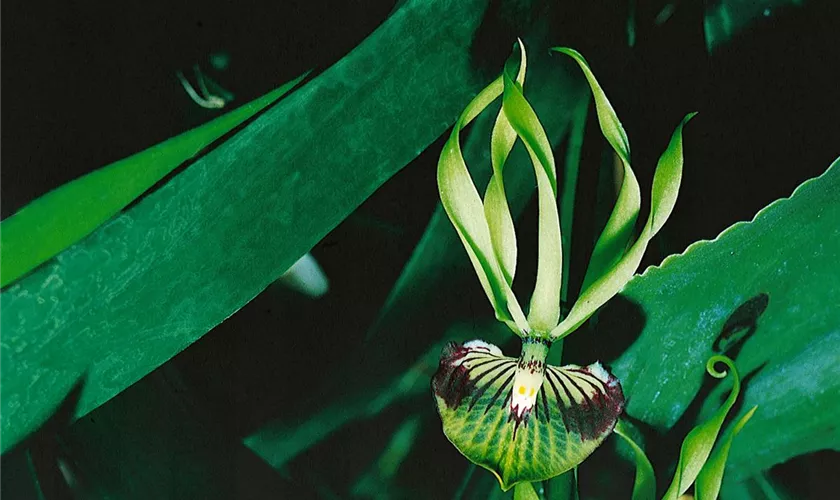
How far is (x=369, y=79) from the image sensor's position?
77 centimetres

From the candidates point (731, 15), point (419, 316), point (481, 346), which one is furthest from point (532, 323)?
point (731, 15)

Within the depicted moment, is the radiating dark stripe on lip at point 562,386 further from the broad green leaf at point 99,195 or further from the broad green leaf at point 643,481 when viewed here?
the broad green leaf at point 99,195

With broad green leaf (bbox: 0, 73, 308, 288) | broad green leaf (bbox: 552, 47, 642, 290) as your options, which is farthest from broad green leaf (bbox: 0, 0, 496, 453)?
broad green leaf (bbox: 552, 47, 642, 290)

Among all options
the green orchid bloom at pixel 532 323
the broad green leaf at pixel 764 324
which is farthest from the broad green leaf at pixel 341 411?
the broad green leaf at pixel 764 324

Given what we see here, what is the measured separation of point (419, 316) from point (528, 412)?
18 centimetres

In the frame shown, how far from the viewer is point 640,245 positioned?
0.67 meters

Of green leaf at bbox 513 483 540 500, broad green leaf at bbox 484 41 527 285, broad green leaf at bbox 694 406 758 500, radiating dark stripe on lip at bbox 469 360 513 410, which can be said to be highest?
broad green leaf at bbox 484 41 527 285

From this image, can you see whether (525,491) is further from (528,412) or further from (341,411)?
(341,411)

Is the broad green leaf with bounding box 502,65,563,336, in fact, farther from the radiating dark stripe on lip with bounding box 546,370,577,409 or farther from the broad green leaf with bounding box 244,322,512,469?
the broad green leaf with bounding box 244,322,512,469

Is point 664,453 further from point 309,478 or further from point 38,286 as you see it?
point 38,286

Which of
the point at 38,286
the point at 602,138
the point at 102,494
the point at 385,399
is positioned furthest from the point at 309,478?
the point at 602,138

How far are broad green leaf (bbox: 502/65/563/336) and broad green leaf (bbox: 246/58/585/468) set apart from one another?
0.24 feet

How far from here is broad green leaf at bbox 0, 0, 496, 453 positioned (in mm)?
764

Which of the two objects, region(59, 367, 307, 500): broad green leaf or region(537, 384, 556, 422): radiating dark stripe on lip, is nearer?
region(537, 384, 556, 422): radiating dark stripe on lip
